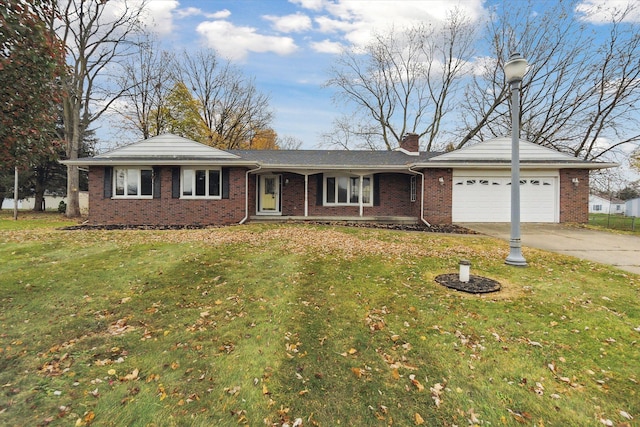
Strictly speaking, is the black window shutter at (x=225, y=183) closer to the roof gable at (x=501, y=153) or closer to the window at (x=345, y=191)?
the window at (x=345, y=191)

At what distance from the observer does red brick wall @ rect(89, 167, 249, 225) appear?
13.2 metres

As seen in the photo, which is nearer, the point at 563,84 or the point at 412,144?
the point at 412,144

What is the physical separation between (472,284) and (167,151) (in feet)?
43.1

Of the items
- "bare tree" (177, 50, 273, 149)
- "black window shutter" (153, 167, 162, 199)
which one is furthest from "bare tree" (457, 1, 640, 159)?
"black window shutter" (153, 167, 162, 199)

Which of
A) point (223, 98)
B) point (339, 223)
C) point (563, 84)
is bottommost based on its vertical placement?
point (339, 223)

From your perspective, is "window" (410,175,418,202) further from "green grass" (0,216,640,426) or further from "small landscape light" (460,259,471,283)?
"small landscape light" (460,259,471,283)

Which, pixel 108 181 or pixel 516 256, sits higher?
pixel 108 181

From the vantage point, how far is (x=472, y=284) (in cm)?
506

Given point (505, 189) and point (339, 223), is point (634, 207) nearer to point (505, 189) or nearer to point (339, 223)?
point (505, 189)

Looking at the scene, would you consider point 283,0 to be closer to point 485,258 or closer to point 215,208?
point 215,208

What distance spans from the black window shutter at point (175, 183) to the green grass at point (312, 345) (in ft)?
23.3

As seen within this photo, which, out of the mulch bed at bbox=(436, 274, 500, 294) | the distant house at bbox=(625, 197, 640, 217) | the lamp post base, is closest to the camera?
the mulch bed at bbox=(436, 274, 500, 294)

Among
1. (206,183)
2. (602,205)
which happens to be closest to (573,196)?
(206,183)

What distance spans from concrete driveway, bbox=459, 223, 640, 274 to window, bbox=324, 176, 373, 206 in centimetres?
475
